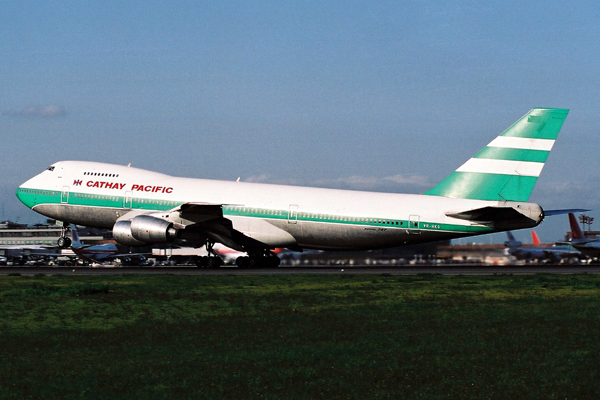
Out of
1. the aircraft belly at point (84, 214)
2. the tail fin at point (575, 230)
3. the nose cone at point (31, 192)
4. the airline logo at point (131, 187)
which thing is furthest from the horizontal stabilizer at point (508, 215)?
the tail fin at point (575, 230)

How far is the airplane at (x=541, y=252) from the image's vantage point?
5155 cm

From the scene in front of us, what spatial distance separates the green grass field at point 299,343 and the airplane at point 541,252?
2233cm

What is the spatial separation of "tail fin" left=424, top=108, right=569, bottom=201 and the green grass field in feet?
46.1

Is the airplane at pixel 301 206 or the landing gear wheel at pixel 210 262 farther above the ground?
the airplane at pixel 301 206

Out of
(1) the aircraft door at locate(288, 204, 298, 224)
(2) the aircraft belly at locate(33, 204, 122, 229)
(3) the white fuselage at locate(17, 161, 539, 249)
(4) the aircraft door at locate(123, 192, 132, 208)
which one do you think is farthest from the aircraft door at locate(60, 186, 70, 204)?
(1) the aircraft door at locate(288, 204, 298, 224)

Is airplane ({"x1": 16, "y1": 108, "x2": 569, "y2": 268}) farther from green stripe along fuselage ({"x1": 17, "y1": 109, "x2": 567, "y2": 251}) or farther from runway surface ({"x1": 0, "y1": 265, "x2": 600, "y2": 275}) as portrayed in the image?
runway surface ({"x1": 0, "y1": 265, "x2": 600, "y2": 275})

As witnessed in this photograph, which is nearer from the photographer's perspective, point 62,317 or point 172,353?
point 172,353

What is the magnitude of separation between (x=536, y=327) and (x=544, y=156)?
2677cm

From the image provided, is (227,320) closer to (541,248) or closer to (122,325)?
(122,325)

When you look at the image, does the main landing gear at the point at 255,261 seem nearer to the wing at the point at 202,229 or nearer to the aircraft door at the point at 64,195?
the wing at the point at 202,229

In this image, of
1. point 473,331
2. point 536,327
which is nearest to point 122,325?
point 473,331

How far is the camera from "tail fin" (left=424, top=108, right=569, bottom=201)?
42.7 metres

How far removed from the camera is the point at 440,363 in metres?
13.2

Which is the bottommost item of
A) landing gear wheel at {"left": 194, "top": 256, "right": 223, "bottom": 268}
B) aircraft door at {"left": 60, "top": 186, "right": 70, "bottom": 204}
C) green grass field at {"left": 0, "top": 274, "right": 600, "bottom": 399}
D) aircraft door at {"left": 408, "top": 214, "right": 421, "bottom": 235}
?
green grass field at {"left": 0, "top": 274, "right": 600, "bottom": 399}
